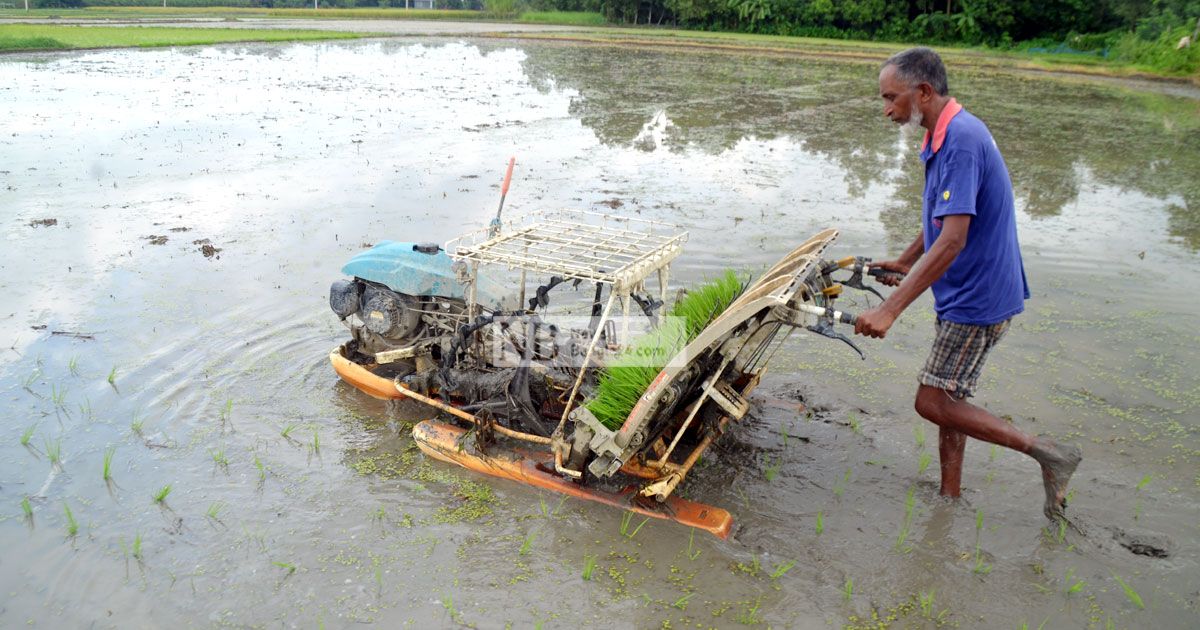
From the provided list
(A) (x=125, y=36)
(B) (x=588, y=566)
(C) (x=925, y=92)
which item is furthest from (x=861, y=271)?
(A) (x=125, y=36)

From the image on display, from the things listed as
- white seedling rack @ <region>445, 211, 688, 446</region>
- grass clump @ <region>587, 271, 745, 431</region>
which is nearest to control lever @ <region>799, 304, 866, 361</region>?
grass clump @ <region>587, 271, 745, 431</region>

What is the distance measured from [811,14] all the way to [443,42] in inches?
665

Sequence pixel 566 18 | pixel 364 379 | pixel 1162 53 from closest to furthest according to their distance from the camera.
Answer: pixel 364 379
pixel 1162 53
pixel 566 18

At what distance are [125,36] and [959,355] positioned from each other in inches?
1236

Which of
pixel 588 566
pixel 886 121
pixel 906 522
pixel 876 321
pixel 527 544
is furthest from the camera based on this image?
pixel 886 121

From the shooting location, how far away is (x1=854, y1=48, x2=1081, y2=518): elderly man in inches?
145

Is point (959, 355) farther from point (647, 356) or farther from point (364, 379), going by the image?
point (364, 379)

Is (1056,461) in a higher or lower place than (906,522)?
higher

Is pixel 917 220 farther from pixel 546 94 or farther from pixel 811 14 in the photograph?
pixel 811 14

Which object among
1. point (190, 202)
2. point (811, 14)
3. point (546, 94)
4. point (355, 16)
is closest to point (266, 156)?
point (190, 202)

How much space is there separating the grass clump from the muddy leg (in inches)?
54.5

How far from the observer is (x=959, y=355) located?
4.05 meters

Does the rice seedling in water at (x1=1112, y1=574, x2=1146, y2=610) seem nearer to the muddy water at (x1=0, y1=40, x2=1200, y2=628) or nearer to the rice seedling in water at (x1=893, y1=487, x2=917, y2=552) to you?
the muddy water at (x1=0, y1=40, x2=1200, y2=628)

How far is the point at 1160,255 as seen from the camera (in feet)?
29.5
